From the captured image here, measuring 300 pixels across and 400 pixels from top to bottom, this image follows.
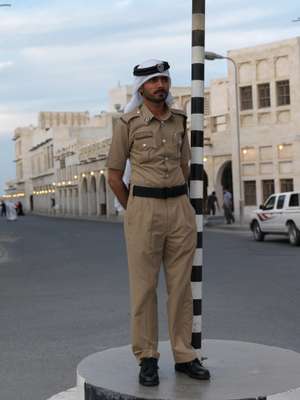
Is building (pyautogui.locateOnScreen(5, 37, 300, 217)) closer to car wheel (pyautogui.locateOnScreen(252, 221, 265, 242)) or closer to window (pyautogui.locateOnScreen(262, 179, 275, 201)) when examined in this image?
window (pyautogui.locateOnScreen(262, 179, 275, 201))

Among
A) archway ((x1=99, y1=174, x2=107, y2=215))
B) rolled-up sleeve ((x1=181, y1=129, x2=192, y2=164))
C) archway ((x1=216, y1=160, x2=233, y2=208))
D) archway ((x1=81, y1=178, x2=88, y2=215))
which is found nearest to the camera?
rolled-up sleeve ((x1=181, y1=129, x2=192, y2=164))

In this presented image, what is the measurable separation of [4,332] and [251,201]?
113ft

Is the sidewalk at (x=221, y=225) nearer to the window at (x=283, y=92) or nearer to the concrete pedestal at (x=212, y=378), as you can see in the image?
the window at (x=283, y=92)

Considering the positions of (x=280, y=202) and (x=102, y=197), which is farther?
(x=102, y=197)

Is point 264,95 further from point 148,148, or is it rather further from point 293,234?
point 148,148

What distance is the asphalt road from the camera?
7.28 m

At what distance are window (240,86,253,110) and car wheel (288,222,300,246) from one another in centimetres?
2027

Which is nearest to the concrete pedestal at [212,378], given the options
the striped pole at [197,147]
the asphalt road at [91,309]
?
the striped pole at [197,147]

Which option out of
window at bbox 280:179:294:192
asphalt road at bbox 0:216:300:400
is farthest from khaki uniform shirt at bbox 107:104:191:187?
window at bbox 280:179:294:192

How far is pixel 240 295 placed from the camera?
39.0 ft

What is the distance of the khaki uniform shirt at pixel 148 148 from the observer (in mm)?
4934

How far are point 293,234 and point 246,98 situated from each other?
69.4 ft

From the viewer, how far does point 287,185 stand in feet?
133

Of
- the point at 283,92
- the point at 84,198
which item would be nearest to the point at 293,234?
the point at 283,92
